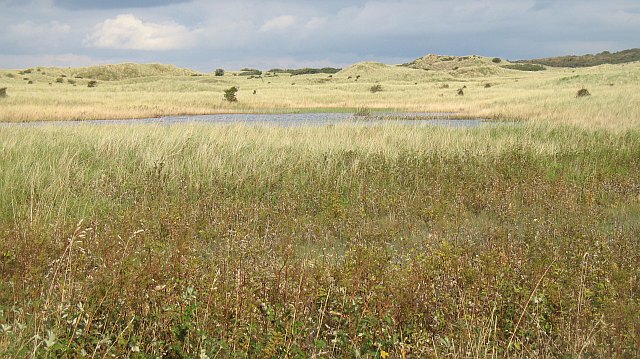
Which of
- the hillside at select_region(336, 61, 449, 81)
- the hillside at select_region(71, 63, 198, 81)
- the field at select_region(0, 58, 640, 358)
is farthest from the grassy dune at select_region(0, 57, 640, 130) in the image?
the hillside at select_region(71, 63, 198, 81)

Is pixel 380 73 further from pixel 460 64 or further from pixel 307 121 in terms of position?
pixel 307 121

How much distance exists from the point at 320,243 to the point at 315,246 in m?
0.11

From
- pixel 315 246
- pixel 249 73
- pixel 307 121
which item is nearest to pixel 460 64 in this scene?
pixel 249 73

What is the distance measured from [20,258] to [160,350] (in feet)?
8.06

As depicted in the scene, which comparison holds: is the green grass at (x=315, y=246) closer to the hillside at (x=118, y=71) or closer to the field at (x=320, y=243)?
the field at (x=320, y=243)

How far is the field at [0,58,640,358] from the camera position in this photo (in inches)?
150

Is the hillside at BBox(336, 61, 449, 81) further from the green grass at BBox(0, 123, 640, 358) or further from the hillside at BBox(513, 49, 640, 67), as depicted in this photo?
the hillside at BBox(513, 49, 640, 67)

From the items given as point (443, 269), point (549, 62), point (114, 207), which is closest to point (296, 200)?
point (114, 207)

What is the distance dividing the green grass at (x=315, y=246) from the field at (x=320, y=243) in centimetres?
3

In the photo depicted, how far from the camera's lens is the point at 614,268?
5.27 meters

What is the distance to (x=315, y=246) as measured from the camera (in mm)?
6812

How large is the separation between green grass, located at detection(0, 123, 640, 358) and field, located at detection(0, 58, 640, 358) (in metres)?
0.03

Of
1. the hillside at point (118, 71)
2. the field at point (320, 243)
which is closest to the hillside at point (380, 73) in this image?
the hillside at point (118, 71)

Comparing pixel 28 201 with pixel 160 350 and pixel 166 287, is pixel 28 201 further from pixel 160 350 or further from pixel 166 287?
pixel 160 350
